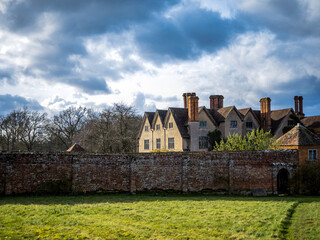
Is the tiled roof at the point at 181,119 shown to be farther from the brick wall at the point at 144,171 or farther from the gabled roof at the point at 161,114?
the brick wall at the point at 144,171

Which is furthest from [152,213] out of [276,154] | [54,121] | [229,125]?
[54,121]

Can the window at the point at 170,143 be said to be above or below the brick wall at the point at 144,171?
above

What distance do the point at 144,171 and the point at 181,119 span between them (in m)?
22.8

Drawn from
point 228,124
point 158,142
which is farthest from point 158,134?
point 228,124

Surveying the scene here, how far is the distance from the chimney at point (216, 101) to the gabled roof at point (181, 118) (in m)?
6.27

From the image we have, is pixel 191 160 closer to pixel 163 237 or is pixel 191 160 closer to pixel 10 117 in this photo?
pixel 163 237

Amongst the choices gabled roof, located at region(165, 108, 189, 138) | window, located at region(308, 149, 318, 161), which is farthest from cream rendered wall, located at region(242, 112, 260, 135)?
window, located at region(308, 149, 318, 161)

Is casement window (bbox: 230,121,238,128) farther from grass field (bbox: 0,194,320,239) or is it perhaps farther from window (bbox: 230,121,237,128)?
grass field (bbox: 0,194,320,239)

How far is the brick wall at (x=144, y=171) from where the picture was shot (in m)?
21.1

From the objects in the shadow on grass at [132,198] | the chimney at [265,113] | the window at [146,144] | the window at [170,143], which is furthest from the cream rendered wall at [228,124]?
the shadow on grass at [132,198]

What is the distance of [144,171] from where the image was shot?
23.4 meters

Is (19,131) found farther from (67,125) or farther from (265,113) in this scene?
(265,113)

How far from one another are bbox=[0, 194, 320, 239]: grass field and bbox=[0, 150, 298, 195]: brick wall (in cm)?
601

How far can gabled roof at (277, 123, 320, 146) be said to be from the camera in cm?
2593
